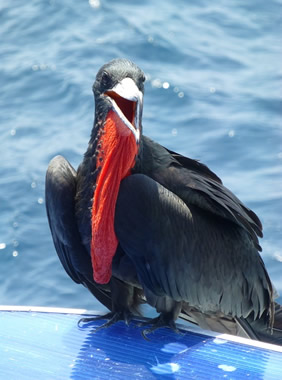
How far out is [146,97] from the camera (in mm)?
8773

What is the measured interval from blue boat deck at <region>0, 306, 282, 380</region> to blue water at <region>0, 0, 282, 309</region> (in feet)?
7.48

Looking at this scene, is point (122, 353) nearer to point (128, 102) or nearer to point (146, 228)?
point (146, 228)

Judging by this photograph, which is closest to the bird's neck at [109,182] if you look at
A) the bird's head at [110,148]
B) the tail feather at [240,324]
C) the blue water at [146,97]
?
the bird's head at [110,148]

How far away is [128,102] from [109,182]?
0.36m

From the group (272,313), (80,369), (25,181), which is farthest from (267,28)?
(80,369)

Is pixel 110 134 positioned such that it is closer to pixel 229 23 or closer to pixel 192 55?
pixel 192 55

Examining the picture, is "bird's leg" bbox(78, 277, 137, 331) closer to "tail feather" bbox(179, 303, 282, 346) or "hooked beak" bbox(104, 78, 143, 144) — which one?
"tail feather" bbox(179, 303, 282, 346)

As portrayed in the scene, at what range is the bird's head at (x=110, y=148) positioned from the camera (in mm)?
3715

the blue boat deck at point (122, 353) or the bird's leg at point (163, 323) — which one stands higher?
the bird's leg at point (163, 323)

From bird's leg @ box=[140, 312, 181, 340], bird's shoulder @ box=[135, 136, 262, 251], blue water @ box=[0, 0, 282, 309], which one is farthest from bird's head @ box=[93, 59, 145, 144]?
blue water @ box=[0, 0, 282, 309]

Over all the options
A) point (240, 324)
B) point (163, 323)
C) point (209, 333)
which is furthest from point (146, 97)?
point (209, 333)

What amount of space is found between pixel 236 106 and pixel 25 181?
7.70 feet

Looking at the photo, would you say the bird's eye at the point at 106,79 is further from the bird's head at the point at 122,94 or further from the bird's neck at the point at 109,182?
the bird's neck at the point at 109,182

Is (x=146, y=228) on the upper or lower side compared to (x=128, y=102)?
lower
